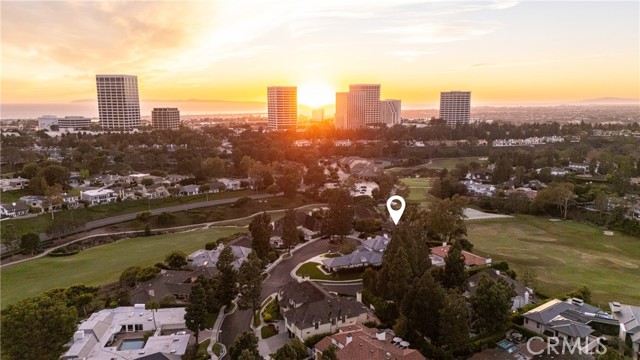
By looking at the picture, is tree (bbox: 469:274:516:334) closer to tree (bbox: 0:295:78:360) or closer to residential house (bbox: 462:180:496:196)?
tree (bbox: 0:295:78:360)

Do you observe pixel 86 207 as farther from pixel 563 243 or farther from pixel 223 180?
pixel 563 243

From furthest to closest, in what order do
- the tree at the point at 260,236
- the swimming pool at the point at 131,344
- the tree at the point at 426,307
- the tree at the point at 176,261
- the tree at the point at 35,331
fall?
the tree at the point at 260,236 → the tree at the point at 176,261 → the swimming pool at the point at 131,344 → the tree at the point at 426,307 → the tree at the point at 35,331

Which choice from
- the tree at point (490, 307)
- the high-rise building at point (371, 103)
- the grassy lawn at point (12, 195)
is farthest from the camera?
the high-rise building at point (371, 103)

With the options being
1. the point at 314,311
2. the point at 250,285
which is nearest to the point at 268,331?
the point at 250,285

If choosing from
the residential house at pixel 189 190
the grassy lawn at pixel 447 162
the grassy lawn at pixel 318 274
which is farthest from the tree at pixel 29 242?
the grassy lawn at pixel 447 162

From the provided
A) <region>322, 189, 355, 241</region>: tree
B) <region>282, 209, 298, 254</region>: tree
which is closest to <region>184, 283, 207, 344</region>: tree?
<region>282, 209, 298, 254</region>: tree

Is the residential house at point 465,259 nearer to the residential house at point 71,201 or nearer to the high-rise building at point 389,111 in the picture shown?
the residential house at point 71,201

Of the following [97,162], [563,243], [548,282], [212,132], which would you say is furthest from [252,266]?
[212,132]
